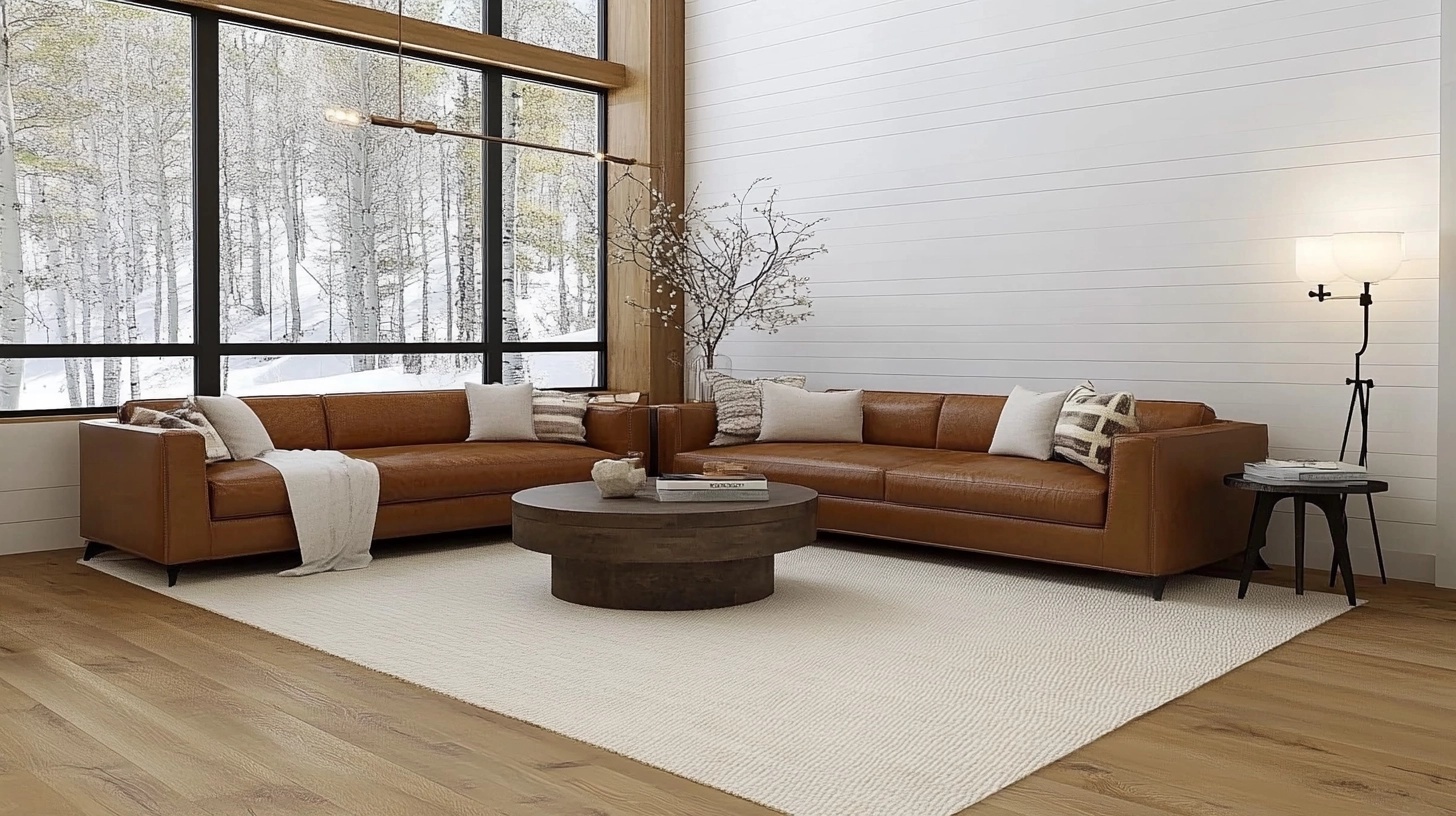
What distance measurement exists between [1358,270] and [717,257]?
4.06 meters

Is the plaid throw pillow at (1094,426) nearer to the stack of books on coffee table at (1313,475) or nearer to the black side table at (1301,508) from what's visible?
the black side table at (1301,508)

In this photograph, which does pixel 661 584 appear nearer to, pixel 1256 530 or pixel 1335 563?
pixel 1256 530

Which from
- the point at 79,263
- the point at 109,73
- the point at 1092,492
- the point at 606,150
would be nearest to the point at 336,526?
the point at 79,263

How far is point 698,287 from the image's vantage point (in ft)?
26.7

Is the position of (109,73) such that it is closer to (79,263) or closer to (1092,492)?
(79,263)

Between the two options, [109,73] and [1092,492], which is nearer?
[1092,492]

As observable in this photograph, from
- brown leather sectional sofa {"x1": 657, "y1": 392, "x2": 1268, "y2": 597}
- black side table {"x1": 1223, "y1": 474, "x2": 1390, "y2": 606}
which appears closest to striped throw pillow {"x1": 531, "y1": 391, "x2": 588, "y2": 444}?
brown leather sectional sofa {"x1": 657, "y1": 392, "x2": 1268, "y2": 597}

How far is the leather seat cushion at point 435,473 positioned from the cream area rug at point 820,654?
318 mm

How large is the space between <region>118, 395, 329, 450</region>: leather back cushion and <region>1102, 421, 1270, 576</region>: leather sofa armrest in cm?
382

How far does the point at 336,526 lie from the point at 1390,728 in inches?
162

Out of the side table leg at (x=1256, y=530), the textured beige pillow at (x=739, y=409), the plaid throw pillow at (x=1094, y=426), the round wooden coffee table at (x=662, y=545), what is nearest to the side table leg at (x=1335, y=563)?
the side table leg at (x=1256, y=530)

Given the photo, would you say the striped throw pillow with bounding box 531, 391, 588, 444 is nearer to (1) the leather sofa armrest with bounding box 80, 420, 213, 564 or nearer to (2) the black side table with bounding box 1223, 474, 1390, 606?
(1) the leather sofa armrest with bounding box 80, 420, 213, 564

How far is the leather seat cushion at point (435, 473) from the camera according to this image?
521 centimetres

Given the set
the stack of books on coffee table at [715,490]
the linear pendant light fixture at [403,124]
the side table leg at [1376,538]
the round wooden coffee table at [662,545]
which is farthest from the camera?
the linear pendant light fixture at [403,124]
